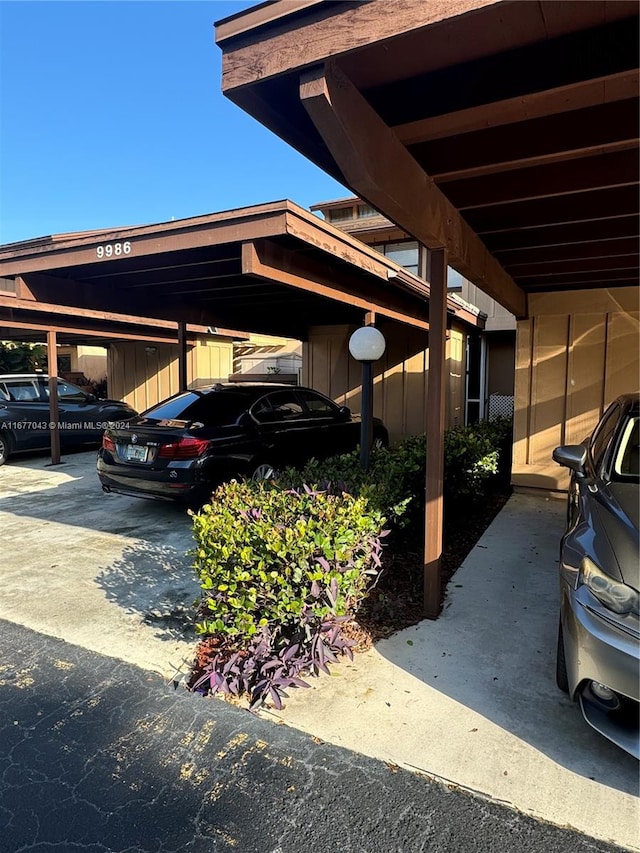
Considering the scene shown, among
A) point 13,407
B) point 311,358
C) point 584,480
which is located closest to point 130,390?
point 13,407

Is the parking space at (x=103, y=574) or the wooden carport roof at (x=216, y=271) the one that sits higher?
the wooden carport roof at (x=216, y=271)

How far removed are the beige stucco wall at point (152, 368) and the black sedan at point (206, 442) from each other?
5.90 meters

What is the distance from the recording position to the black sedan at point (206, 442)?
17.2 feet

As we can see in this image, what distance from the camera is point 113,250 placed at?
4.77 meters

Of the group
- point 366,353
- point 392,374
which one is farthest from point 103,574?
point 392,374

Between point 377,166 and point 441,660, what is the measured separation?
2.59 meters

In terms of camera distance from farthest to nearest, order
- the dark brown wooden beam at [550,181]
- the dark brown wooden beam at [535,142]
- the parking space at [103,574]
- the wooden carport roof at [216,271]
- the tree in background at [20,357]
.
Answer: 1. the tree in background at [20,357]
2. the wooden carport roof at [216,271]
3. the parking space at [103,574]
4. the dark brown wooden beam at [550,181]
5. the dark brown wooden beam at [535,142]

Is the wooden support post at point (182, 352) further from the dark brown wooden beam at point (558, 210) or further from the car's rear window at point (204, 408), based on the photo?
the dark brown wooden beam at point (558, 210)

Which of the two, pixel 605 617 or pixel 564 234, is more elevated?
pixel 564 234

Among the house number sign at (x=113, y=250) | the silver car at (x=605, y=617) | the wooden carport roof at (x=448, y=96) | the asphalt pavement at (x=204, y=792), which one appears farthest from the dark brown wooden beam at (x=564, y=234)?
the asphalt pavement at (x=204, y=792)

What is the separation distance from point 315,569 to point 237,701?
748 mm

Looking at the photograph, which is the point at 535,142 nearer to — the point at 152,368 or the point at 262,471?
the point at 262,471

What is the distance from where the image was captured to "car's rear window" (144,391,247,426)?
18.6ft

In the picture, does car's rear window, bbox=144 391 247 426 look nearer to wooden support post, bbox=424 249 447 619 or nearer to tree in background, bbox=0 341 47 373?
wooden support post, bbox=424 249 447 619
